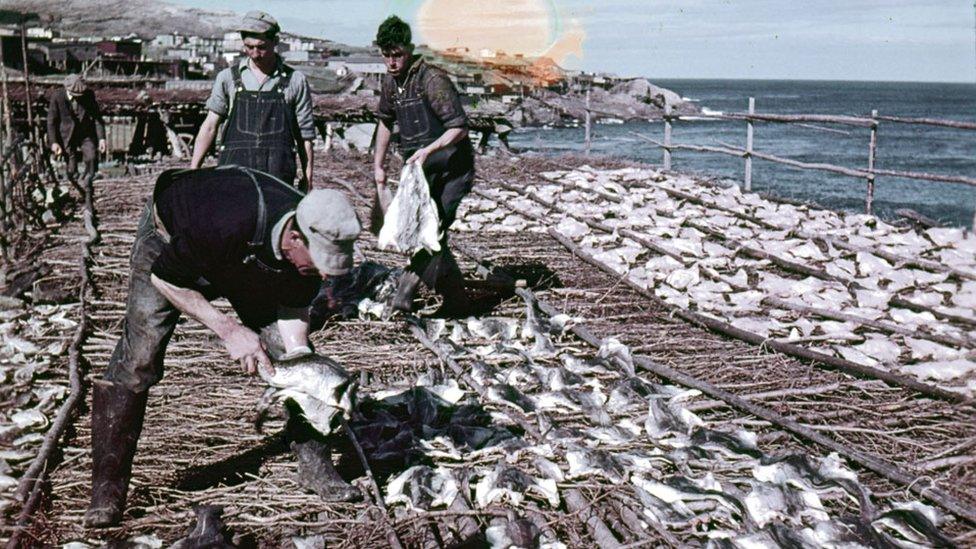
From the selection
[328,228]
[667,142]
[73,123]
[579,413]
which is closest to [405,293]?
[579,413]

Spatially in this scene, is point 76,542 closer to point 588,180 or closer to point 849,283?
point 849,283

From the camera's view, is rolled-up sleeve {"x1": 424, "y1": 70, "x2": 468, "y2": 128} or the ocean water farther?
the ocean water

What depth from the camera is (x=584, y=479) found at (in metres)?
3.84

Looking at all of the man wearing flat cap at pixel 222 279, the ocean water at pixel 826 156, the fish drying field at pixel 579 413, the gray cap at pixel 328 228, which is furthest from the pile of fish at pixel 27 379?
the ocean water at pixel 826 156

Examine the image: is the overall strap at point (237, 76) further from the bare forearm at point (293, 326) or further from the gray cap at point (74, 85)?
the gray cap at point (74, 85)

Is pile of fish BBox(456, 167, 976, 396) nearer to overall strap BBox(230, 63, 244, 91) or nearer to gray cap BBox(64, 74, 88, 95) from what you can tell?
overall strap BBox(230, 63, 244, 91)

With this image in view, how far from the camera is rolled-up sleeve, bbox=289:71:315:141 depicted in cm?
541

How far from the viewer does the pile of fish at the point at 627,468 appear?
342 centimetres

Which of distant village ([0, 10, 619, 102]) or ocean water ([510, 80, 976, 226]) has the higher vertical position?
distant village ([0, 10, 619, 102])

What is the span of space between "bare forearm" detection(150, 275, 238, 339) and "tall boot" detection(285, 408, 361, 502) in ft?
2.33

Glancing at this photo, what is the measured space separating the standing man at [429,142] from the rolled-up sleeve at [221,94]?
3.07 feet

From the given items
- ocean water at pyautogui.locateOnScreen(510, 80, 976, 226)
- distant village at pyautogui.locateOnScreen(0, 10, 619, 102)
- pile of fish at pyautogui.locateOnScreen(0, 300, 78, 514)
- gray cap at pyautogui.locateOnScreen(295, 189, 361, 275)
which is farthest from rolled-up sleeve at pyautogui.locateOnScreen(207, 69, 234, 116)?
distant village at pyautogui.locateOnScreen(0, 10, 619, 102)

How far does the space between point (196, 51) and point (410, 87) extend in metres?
51.3

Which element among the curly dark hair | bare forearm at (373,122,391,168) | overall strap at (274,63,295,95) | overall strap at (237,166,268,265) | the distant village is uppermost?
the distant village
